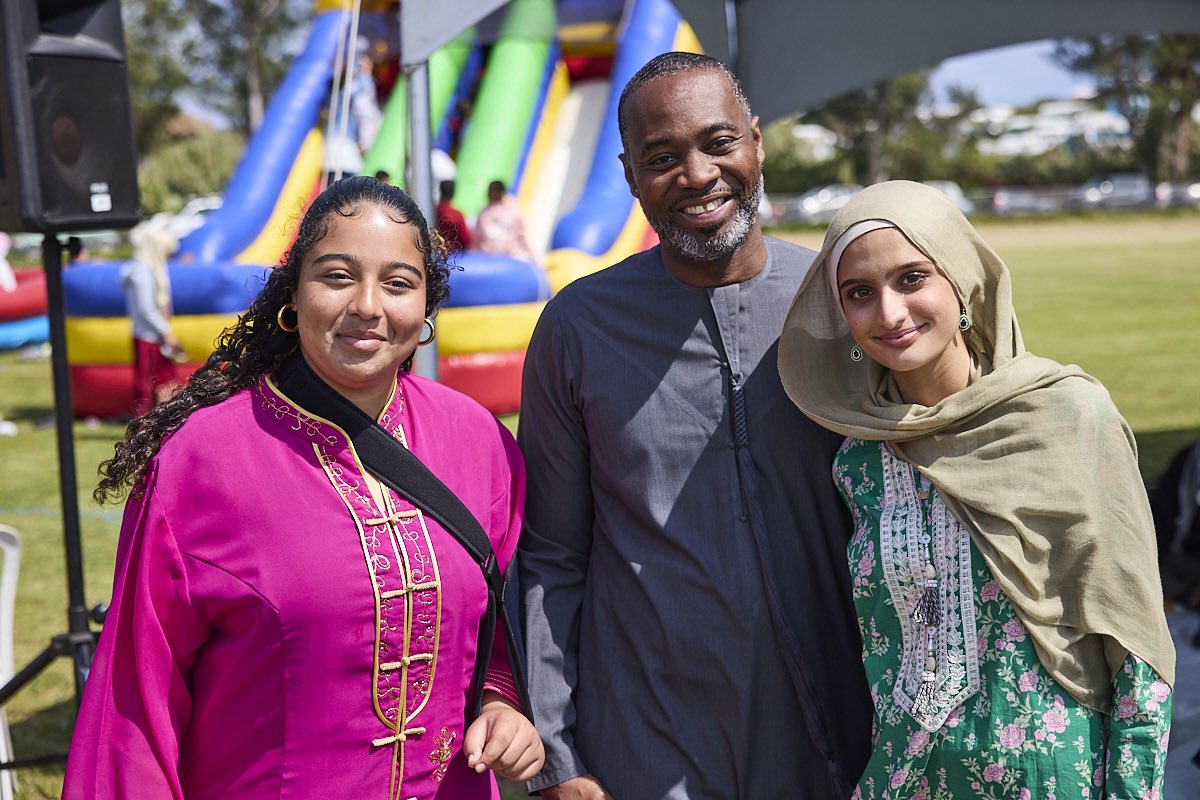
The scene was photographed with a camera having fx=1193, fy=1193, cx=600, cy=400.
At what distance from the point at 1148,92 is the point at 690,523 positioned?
41.7m

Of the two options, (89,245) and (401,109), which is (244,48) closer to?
(89,245)

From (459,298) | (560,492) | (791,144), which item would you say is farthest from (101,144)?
(791,144)

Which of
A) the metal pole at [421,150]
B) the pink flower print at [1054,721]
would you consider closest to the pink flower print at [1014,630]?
the pink flower print at [1054,721]

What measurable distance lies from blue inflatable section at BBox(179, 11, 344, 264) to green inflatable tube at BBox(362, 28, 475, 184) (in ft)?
2.16

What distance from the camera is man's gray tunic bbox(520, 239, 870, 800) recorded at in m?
2.02

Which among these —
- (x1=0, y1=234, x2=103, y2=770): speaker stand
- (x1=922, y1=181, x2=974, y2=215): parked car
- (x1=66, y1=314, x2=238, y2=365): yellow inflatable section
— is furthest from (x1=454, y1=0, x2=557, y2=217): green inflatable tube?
(x1=922, y1=181, x2=974, y2=215): parked car

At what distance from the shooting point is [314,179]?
1117 centimetres

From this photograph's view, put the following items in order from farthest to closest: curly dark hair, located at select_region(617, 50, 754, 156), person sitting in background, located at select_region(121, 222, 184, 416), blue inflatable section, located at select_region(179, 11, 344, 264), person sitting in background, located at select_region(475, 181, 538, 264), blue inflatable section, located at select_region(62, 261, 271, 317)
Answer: blue inflatable section, located at select_region(179, 11, 344, 264) < person sitting in background, located at select_region(475, 181, 538, 264) < blue inflatable section, located at select_region(62, 261, 271, 317) < person sitting in background, located at select_region(121, 222, 184, 416) < curly dark hair, located at select_region(617, 50, 754, 156)

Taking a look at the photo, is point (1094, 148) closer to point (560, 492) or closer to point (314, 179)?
point (314, 179)

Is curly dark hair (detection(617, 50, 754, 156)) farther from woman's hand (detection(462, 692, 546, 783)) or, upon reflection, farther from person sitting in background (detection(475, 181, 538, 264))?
person sitting in background (detection(475, 181, 538, 264))

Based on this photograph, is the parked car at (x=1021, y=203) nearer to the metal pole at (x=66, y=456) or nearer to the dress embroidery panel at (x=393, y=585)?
the metal pole at (x=66, y=456)

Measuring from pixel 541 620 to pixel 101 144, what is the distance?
258cm

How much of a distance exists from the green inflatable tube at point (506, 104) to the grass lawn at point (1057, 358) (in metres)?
3.85

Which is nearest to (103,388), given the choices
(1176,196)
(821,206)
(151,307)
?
(151,307)
